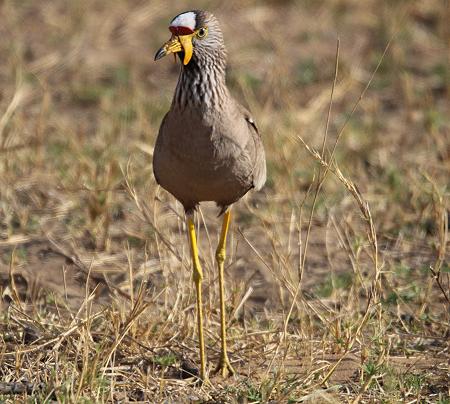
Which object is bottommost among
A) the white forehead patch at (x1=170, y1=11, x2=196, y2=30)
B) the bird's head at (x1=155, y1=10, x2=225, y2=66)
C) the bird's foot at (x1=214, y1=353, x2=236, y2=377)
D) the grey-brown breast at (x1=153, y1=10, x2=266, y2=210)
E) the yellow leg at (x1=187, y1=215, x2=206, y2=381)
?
the bird's foot at (x1=214, y1=353, x2=236, y2=377)

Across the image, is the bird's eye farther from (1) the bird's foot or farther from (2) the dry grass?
(1) the bird's foot

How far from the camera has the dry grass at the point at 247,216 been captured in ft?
15.4

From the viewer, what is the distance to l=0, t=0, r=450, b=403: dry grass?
15.4 feet

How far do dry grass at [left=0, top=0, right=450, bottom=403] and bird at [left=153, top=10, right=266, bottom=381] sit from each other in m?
0.35

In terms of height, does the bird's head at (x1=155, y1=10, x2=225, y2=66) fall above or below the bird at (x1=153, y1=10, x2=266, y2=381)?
above

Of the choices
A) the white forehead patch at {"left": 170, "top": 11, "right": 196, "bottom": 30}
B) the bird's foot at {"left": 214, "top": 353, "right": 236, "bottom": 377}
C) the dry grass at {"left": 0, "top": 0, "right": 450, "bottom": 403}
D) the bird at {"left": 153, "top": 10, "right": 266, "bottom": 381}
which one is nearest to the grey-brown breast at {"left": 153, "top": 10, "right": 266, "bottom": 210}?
the bird at {"left": 153, "top": 10, "right": 266, "bottom": 381}

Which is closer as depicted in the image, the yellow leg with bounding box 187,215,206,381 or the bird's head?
the bird's head

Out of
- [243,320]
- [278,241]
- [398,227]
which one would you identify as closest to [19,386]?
[243,320]

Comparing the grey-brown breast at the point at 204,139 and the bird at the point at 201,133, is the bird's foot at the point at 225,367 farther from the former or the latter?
the grey-brown breast at the point at 204,139

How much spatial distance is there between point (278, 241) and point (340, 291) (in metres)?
0.46

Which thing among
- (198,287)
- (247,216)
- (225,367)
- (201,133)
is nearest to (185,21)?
(201,133)

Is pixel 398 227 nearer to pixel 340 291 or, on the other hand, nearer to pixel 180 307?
pixel 340 291

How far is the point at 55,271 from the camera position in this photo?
238 inches

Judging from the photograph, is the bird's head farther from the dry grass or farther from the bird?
the dry grass
